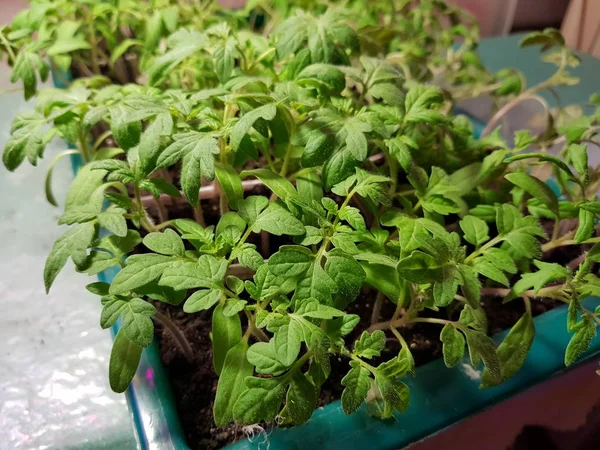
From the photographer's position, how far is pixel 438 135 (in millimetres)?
905

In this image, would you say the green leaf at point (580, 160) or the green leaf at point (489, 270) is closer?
the green leaf at point (489, 270)

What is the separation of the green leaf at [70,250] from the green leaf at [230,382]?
22cm

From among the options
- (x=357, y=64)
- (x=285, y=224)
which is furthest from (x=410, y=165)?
(x=357, y=64)

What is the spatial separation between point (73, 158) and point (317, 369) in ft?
2.33

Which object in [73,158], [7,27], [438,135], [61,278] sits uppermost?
[7,27]

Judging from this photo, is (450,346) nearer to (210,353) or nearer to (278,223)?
(278,223)

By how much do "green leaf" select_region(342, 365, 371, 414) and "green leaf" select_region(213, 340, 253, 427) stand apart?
0.12 metres

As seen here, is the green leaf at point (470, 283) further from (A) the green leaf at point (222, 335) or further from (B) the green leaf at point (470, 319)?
(A) the green leaf at point (222, 335)

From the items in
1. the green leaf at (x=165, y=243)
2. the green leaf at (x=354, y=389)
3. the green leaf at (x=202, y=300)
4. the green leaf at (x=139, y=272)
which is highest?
the green leaf at (x=165, y=243)

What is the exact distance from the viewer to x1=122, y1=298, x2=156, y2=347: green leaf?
20.6 inches

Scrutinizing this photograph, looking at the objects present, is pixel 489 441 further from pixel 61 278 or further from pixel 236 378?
pixel 61 278

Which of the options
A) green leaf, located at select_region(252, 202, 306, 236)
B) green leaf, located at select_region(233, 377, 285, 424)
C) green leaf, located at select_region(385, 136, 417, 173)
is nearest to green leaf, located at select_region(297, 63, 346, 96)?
green leaf, located at select_region(385, 136, 417, 173)

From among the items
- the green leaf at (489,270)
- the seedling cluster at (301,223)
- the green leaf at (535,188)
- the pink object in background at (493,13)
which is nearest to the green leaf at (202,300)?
the seedling cluster at (301,223)

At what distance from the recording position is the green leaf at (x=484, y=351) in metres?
0.57
